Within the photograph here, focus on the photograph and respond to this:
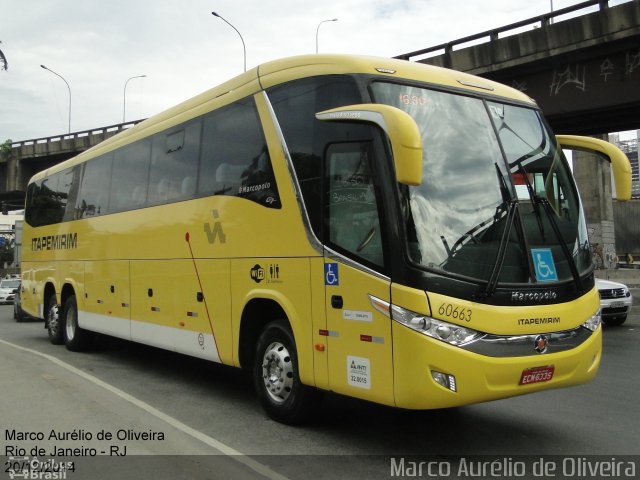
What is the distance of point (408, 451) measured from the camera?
17.9 feet

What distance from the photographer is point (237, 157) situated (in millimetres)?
7199

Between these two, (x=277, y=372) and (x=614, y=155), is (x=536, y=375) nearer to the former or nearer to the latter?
(x=277, y=372)

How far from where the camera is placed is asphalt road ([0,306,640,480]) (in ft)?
16.4

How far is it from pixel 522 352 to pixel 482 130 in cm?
197

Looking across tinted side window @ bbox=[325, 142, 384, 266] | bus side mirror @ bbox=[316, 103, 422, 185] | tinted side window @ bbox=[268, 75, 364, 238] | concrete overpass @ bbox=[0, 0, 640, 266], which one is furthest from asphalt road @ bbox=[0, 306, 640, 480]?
concrete overpass @ bbox=[0, 0, 640, 266]

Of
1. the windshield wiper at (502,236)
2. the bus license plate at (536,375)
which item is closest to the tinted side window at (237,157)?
the windshield wiper at (502,236)

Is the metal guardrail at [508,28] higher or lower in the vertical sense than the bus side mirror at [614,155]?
higher

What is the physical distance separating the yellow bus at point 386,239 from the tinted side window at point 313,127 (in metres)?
0.02

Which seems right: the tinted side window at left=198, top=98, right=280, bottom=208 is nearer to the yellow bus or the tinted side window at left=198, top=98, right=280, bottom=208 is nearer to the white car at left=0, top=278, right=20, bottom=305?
the yellow bus

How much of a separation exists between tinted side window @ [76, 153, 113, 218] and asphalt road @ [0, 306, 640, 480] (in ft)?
11.3

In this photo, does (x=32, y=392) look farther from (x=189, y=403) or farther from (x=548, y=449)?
(x=548, y=449)

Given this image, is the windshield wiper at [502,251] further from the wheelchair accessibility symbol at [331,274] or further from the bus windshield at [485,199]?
the wheelchair accessibility symbol at [331,274]

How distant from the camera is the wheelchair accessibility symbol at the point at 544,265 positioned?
5312 mm

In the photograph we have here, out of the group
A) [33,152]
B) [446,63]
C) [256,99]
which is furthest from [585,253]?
[33,152]
